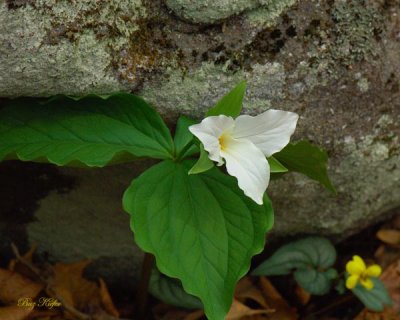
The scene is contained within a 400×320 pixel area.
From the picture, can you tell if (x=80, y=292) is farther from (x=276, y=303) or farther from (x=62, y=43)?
(x=62, y=43)

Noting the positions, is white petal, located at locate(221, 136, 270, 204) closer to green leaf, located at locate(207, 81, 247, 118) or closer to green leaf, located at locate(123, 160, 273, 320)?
green leaf, located at locate(207, 81, 247, 118)

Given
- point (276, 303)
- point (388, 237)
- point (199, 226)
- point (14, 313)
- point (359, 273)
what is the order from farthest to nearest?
1. point (388, 237)
2. point (276, 303)
3. point (359, 273)
4. point (14, 313)
5. point (199, 226)

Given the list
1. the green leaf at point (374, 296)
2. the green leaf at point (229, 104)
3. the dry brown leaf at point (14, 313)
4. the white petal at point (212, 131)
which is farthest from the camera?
the green leaf at point (374, 296)

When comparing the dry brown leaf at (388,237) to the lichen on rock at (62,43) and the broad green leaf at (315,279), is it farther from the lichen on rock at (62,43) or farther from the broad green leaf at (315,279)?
the lichen on rock at (62,43)

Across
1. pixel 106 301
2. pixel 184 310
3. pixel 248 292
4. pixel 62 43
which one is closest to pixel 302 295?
pixel 248 292

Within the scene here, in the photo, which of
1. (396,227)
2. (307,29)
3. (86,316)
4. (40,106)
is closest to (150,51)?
(40,106)

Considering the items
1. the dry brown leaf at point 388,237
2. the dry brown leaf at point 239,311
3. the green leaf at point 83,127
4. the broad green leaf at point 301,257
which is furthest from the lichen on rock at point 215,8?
the dry brown leaf at point 388,237

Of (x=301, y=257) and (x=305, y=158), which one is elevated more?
(x=305, y=158)
